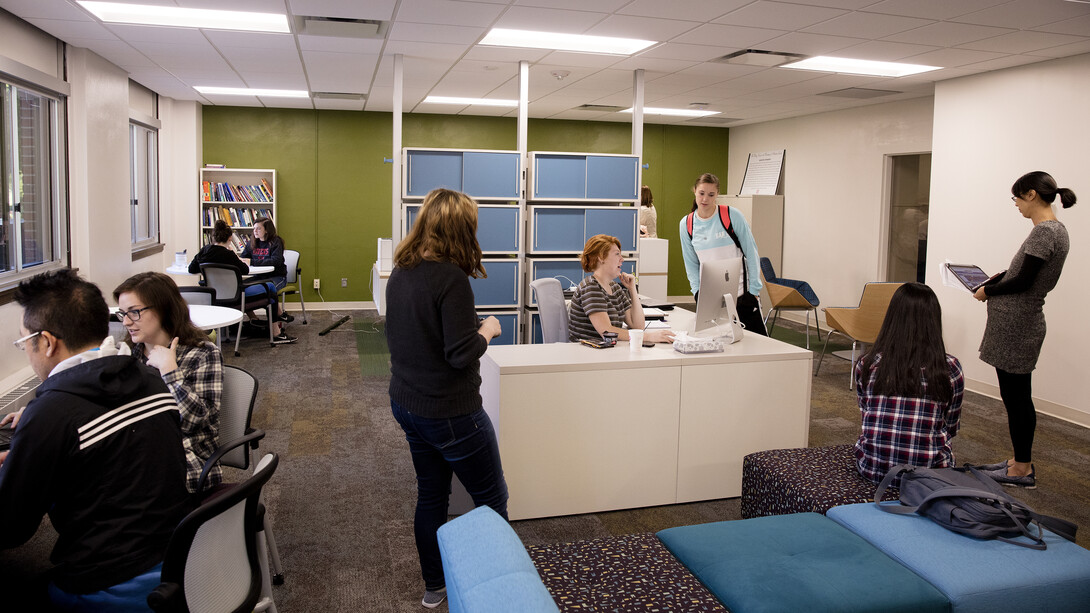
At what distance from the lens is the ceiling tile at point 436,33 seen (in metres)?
5.61

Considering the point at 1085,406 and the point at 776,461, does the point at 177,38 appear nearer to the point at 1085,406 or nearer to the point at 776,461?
the point at 776,461

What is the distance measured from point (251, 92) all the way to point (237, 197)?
6.17 feet

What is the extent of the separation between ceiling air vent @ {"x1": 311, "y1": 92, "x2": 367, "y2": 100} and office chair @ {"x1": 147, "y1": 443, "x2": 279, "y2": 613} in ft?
26.0

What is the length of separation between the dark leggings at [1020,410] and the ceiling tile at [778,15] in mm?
2407

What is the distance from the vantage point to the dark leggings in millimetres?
4438

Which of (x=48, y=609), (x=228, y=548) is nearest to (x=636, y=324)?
(x=228, y=548)

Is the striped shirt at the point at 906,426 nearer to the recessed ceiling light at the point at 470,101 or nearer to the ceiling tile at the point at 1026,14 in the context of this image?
the ceiling tile at the point at 1026,14

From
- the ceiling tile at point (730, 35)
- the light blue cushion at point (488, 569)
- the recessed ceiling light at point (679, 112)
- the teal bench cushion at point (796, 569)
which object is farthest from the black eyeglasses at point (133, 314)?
the recessed ceiling light at point (679, 112)

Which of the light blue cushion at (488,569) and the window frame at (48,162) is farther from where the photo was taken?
the window frame at (48,162)

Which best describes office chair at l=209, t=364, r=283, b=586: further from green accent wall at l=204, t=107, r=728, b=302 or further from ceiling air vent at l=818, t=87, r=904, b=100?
green accent wall at l=204, t=107, r=728, b=302

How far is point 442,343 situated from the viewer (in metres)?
2.72

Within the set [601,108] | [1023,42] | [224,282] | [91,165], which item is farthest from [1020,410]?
[91,165]

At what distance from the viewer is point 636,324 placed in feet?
15.5

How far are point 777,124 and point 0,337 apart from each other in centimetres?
937
